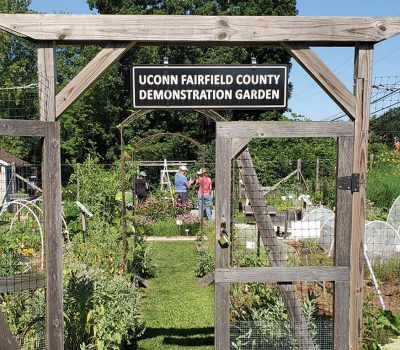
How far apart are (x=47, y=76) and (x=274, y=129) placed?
171 cm

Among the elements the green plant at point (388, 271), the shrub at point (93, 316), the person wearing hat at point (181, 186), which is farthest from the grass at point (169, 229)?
the shrub at point (93, 316)

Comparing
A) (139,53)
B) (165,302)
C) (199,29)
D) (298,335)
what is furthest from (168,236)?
(139,53)

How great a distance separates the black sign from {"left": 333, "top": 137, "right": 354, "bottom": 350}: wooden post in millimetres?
646

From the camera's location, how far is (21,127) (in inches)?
140

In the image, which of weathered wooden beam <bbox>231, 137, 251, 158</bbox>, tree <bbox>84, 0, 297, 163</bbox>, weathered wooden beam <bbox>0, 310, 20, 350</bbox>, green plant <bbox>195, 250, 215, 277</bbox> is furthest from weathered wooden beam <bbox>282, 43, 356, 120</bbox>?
tree <bbox>84, 0, 297, 163</bbox>

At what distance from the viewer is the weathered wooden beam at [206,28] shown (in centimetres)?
356

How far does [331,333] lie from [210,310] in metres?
2.57

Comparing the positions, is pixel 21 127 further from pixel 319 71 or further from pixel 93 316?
pixel 319 71

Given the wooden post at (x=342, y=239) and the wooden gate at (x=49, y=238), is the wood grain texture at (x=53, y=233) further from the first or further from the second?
the wooden post at (x=342, y=239)

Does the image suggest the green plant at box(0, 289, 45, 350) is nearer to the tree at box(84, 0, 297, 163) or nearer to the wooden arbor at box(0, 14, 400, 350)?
the wooden arbor at box(0, 14, 400, 350)

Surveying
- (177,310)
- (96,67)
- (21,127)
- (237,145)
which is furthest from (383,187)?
(21,127)

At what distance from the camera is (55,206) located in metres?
3.72

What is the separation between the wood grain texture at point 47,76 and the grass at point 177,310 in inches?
111

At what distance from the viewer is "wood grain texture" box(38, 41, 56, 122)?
3605mm
